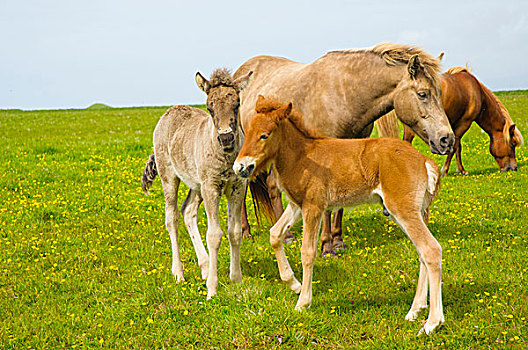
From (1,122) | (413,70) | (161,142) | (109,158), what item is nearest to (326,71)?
(413,70)

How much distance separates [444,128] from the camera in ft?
21.6

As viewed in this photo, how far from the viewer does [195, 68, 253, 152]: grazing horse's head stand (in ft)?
17.6

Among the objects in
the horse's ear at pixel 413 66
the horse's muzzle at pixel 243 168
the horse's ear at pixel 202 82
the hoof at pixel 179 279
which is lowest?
the hoof at pixel 179 279

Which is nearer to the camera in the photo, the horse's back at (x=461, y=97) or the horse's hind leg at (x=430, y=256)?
the horse's hind leg at (x=430, y=256)

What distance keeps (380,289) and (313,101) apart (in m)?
3.01

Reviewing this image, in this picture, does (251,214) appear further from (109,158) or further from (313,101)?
(109,158)

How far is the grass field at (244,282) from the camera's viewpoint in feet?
15.8

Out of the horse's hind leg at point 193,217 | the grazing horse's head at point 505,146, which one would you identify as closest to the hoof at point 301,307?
the horse's hind leg at point 193,217

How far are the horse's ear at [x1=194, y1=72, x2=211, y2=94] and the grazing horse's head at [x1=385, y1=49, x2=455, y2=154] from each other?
273 cm

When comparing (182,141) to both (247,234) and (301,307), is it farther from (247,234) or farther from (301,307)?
(301,307)

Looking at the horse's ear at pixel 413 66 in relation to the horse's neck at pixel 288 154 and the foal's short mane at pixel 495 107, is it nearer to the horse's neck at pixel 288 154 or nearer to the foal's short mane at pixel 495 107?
the horse's neck at pixel 288 154

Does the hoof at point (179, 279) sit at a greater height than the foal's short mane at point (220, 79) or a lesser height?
lesser

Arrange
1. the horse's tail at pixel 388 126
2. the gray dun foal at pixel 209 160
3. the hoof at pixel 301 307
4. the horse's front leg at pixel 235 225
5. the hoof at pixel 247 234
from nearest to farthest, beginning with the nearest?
the hoof at pixel 301 307
the gray dun foal at pixel 209 160
the horse's front leg at pixel 235 225
the hoof at pixel 247 234
the horse's tail at pixel 388 126

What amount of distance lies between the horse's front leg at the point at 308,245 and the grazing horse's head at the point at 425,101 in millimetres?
2389
